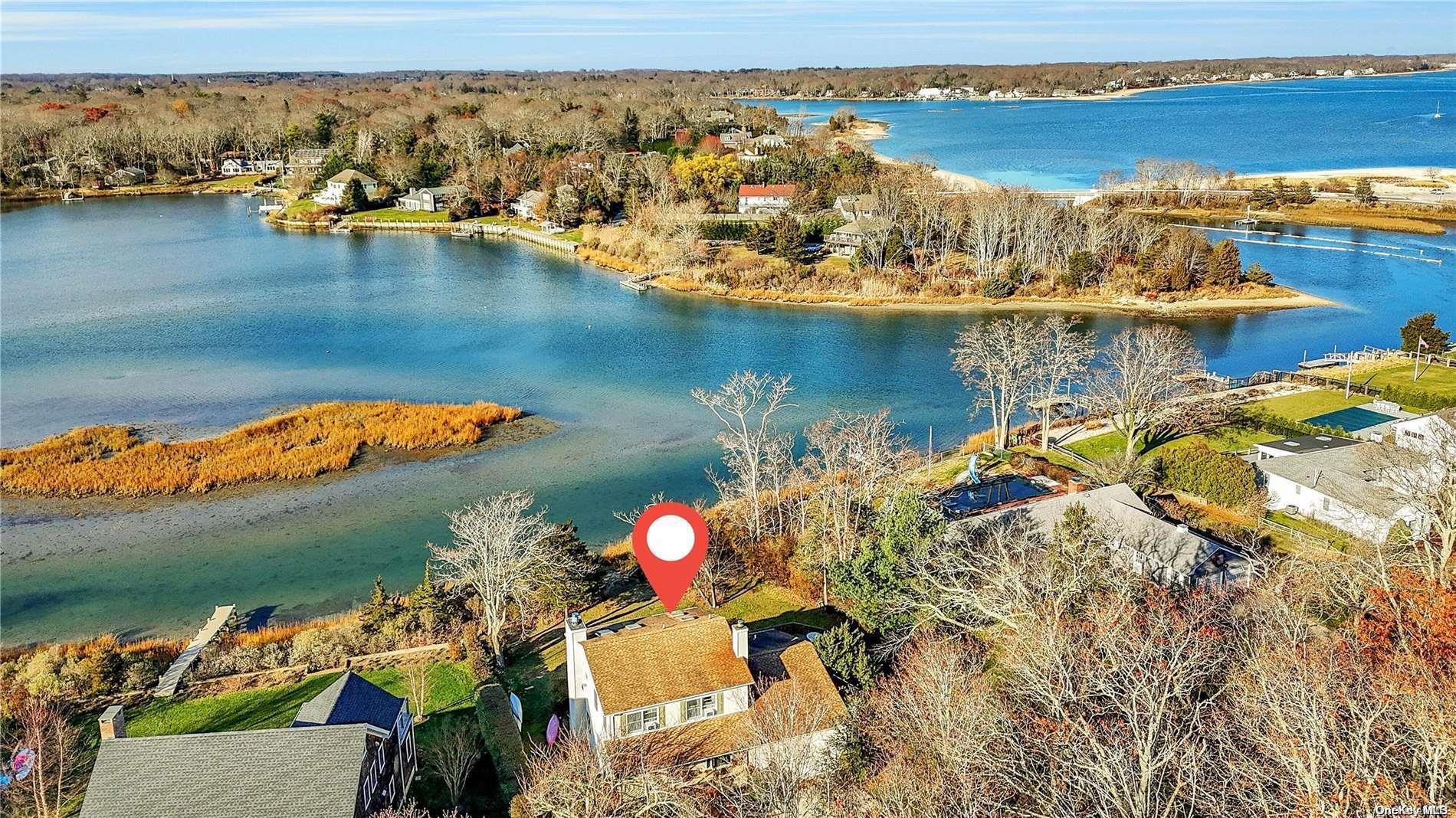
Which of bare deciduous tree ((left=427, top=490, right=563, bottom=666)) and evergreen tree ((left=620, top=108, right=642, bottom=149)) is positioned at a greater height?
evergreen tree ((left=620, top=108, right=642, bottom=149))

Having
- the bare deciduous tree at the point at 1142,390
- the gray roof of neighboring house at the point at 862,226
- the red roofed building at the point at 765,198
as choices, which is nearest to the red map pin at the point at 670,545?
the bare deciduous tree at the point at 1142,390

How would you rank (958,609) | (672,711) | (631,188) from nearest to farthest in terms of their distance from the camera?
1. (672,711)
2. (958,609)
3. (631,188)

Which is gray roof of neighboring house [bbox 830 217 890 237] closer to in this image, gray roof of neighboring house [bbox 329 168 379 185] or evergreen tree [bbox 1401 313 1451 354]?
evergreen tree [bbox 1401 313 1451 354]

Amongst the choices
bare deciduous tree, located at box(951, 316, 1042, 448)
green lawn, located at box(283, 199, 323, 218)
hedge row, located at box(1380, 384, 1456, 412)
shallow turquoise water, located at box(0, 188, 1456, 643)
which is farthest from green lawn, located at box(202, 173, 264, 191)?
hedge row, located at box(1380, 384, 1456, 412)

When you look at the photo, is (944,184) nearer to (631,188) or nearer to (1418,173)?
(631,188)

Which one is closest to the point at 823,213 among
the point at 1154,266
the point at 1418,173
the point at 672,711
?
the point at 1154,266

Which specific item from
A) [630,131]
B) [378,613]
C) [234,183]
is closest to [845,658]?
[378,613]

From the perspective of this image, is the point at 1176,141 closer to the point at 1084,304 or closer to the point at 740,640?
the point at 1084,304
